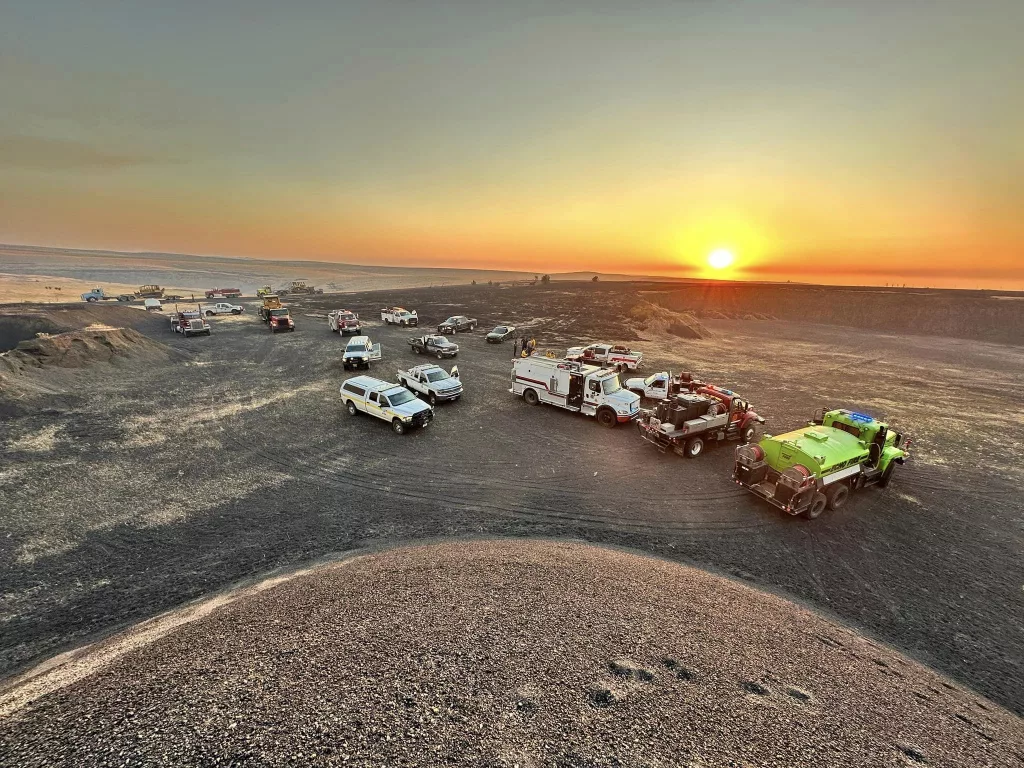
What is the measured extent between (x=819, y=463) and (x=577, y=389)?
1006cm

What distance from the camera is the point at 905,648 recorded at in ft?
25.5

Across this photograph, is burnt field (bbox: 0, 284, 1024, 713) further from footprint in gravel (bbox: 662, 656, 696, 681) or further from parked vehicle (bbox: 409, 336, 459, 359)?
parked vehicle (bbox: 409, 336, 459, 359)

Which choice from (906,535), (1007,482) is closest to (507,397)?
(906,535)

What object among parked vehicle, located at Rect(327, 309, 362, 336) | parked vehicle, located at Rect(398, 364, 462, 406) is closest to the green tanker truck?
parked vehicle, located at Rect(398, 364, 462, 406)

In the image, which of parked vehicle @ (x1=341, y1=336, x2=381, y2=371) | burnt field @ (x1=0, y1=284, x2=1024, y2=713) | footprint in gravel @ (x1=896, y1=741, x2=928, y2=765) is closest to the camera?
footprint in gravel @ (x1=896, y1=741, x2=928, y2=765)

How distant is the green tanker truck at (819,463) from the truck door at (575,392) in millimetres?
7927

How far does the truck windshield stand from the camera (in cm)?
1760

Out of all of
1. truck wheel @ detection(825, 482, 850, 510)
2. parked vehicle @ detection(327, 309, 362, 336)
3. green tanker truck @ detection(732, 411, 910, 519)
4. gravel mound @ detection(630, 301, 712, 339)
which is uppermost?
gravel mound @ detection(630, 301, 712, 339)

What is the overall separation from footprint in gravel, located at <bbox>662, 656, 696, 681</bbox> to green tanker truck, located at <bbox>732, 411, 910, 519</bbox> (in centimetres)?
743

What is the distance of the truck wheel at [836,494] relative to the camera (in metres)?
12.2

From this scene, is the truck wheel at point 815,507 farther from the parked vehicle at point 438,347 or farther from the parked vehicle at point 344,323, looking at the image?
the parked vehicle at point 344,323

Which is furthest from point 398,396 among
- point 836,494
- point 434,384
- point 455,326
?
point 455,326

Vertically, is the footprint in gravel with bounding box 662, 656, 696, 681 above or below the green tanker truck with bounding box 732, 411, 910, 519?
below

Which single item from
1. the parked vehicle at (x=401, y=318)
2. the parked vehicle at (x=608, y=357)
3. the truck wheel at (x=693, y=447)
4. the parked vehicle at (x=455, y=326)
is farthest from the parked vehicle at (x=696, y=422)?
the parked vehicle at (x=401, y=318)
